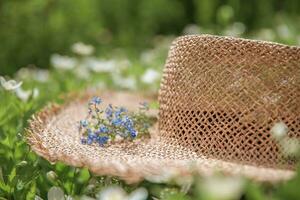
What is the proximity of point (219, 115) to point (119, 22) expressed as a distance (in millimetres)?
5619

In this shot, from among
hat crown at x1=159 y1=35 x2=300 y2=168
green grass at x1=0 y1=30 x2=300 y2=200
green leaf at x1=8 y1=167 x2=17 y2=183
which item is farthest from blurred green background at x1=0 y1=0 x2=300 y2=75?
green leaf at x1=8 y1=167 x2=17 y2=183

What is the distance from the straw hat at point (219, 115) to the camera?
1.82m

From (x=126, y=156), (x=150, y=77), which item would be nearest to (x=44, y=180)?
(x=126, y=156)

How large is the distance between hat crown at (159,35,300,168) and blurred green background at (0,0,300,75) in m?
2.45

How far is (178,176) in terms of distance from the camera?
1561 mm

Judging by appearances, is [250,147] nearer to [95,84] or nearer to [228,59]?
[228,59]

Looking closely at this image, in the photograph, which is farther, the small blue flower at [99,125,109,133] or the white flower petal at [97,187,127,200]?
the small blue flower at [99,125,109,133]

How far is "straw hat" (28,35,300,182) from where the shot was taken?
182 cm

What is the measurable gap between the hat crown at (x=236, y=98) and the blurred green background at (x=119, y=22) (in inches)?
96.3

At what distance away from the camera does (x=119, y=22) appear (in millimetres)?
7488

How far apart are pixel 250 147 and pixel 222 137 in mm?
102

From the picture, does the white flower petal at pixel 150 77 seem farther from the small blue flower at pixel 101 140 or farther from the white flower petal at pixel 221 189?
the white flower petal at pixel 221 189

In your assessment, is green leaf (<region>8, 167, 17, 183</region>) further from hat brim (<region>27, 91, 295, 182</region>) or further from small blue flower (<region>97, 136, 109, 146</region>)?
small blue flower (<region>97, 136, 109, 146</region>)

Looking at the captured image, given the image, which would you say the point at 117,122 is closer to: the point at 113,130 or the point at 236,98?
the point at 113,130
